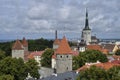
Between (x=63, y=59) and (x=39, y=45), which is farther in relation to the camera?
(x=39, y=45)

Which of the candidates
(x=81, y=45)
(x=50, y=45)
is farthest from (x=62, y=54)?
(x=50, y=45)

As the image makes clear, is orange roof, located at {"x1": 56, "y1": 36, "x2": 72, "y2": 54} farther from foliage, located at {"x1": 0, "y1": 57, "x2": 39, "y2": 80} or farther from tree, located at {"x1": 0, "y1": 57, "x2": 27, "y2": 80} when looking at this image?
tree, located at {"x1": 0, "y1": 57, "x2": 27, "y2": 80}

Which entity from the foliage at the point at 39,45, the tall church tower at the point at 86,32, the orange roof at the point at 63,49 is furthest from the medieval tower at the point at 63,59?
the tall church tower at the point at 86,32

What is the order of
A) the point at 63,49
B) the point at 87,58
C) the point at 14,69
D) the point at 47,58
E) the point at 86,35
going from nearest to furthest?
the point at 14,69, the point at 63,49, the point at 87,58, the point at 47,58, the point at 86,35

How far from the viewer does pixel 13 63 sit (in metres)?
53.5

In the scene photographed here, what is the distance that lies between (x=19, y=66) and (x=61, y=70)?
25.0 feet

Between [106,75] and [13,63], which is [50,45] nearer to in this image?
[13,63]

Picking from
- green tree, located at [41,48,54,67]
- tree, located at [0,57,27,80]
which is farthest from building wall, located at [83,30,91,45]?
tree, located at [0,57,27,80]

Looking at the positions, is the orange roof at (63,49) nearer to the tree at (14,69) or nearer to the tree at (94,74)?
the tree at (14,69)

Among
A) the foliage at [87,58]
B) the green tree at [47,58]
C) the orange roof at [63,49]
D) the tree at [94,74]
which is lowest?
the green tree at [47,58]

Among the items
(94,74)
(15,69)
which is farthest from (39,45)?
(94,74)

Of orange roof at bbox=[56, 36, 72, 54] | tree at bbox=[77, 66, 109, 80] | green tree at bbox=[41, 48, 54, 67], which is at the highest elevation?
orange roof at bbox=[56, 36, 72, 54]

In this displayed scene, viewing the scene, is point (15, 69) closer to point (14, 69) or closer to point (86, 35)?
point (14, 69)

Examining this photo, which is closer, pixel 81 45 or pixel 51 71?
pixel 51 71
